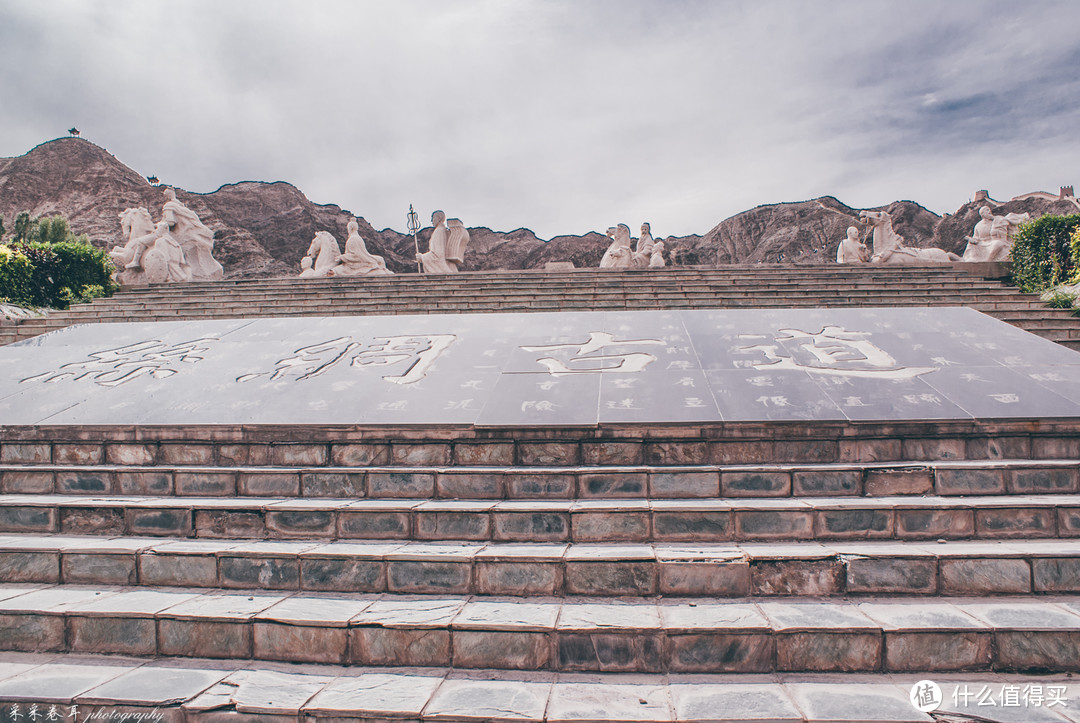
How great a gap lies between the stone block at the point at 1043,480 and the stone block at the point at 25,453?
5.67 meters

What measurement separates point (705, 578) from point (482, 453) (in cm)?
142

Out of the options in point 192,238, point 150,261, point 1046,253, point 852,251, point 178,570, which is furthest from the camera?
point 192,238

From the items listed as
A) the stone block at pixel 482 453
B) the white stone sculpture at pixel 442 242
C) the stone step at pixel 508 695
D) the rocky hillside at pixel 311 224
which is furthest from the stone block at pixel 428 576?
the rocky hillside at pixel 311 224

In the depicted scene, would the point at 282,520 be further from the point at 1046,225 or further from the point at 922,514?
the point at 1046,225

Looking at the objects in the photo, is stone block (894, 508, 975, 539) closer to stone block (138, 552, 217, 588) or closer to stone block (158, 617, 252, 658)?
stone block (158, 617, 252, 658)

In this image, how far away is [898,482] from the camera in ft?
9.19

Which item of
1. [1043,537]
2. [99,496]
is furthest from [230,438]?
[1043,537]

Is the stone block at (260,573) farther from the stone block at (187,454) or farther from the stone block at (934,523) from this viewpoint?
the stone block at (934,523)

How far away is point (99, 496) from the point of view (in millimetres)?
3207

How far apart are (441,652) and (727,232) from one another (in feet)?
111

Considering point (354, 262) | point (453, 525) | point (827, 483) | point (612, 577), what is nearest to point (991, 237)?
point (827, 483)

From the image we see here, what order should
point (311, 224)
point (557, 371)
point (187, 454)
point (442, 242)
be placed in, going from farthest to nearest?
point (311, 224) < point (442, 242) < point (557, 371) < point (187, 454)

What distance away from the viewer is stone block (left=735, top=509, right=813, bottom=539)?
2551mm

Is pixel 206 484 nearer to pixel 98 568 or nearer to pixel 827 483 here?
pixel 98 568
